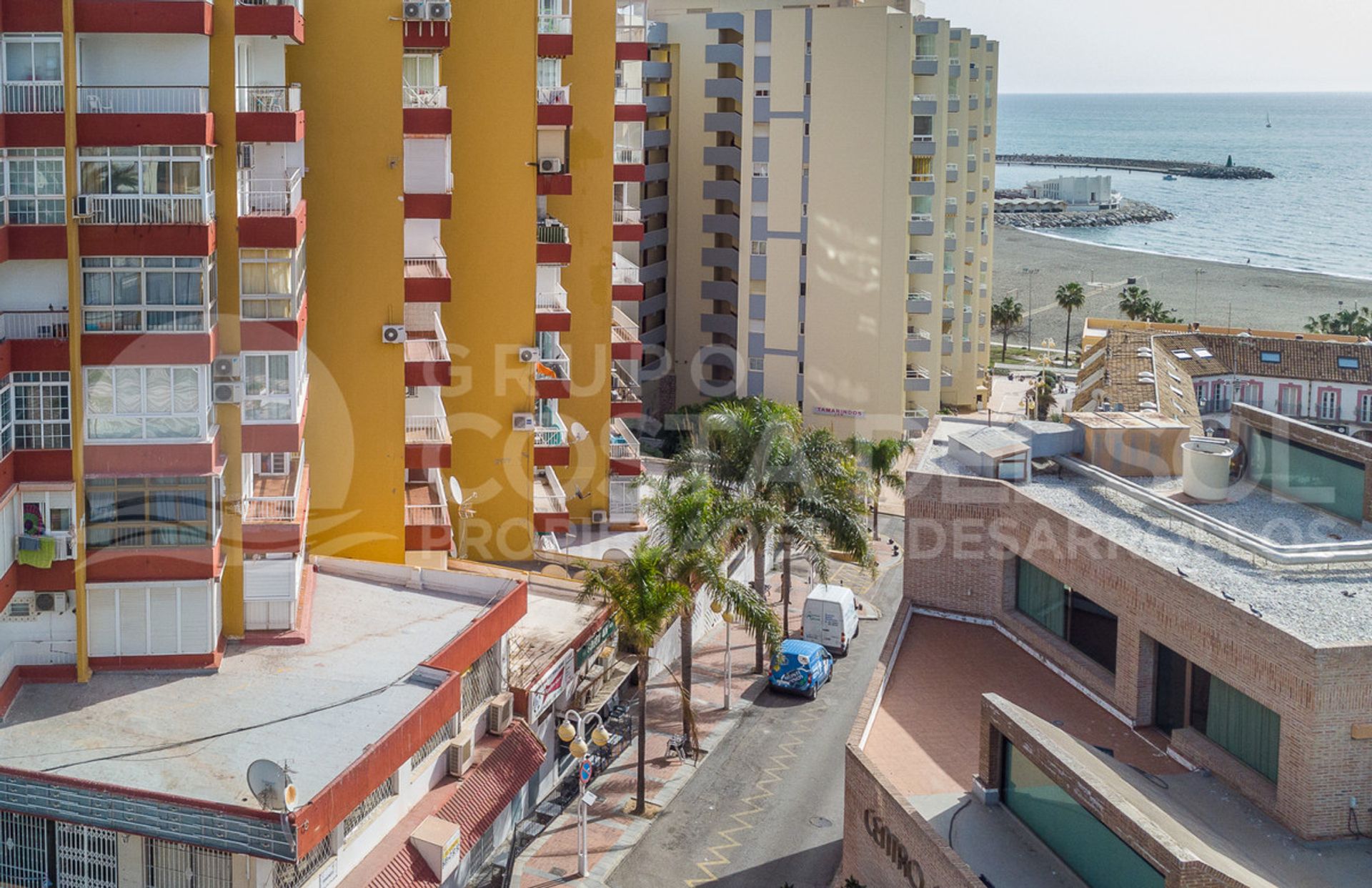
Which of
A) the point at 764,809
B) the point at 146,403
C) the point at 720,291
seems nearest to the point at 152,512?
the point at 146,403

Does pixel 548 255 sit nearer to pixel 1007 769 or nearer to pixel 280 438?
pixel 280 438

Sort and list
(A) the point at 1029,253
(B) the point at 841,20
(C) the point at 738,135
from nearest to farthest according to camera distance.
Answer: (B) the point at 841,20 < (C) the point at 738,135 < (A) the point at 1029,253

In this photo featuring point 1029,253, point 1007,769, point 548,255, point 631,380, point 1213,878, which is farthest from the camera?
point 1029,253

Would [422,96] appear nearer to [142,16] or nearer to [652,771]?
[142,16]

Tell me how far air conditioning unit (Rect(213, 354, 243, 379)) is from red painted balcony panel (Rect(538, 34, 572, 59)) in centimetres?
1961

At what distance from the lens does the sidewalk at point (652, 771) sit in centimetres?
3391

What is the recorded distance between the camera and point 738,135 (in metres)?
78.6

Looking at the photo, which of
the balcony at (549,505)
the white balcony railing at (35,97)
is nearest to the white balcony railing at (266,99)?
the white balcony railing at (35,97)

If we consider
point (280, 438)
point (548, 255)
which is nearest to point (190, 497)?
point (280, 438)

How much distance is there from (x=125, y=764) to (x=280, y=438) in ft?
25.6

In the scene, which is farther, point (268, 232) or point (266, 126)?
point (268, 232)

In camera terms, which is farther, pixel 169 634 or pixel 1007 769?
pixel 169 634

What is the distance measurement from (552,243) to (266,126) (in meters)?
17.6

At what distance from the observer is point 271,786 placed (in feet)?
79.9
